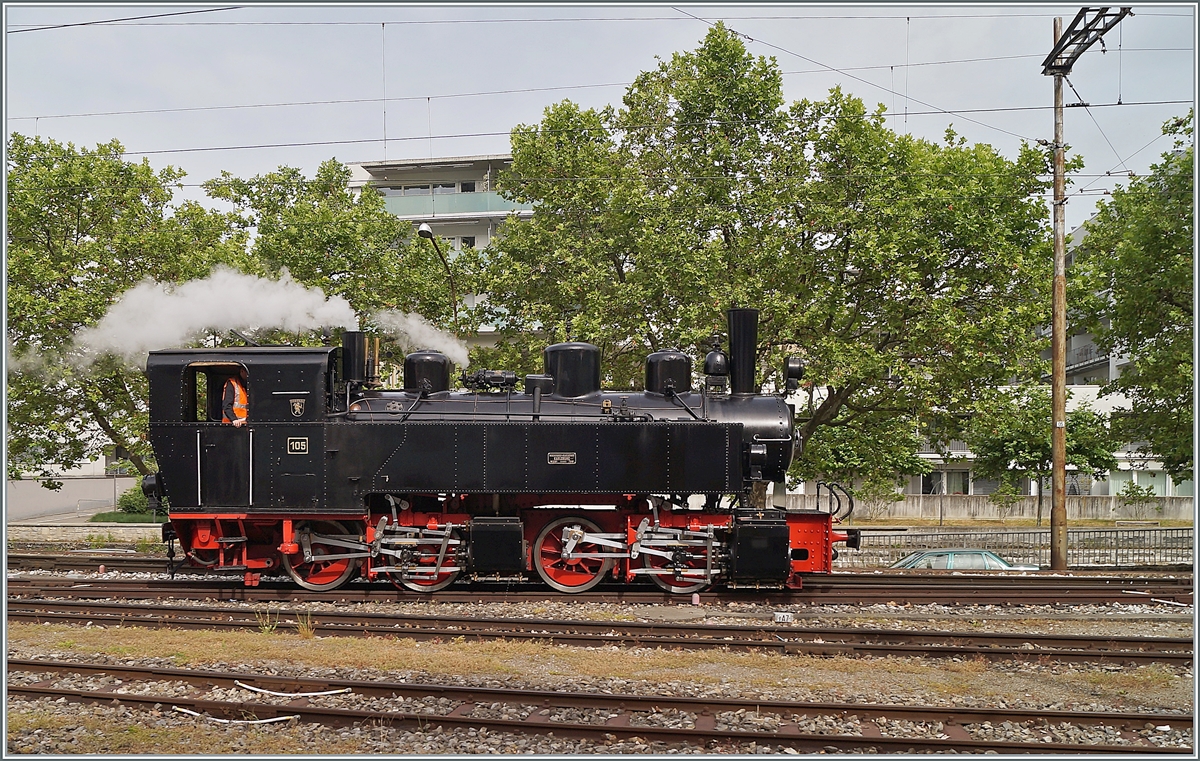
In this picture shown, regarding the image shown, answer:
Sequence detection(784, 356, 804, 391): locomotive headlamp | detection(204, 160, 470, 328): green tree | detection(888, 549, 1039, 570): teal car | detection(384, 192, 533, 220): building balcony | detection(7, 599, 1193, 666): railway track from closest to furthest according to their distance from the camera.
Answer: detection(7, 599, 1193, 666): railway track, detection(784, 356, 804, 391): locomotive headlamp, detection(888, 549, 1039, 570): teal car, detection(204, 160, 470, 328): green tree, detection(384, 192, 533, 220): building balcony

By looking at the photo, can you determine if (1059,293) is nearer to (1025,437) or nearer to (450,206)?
(1025,437)

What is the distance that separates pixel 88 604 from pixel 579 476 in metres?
6.13

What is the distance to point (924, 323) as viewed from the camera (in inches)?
633

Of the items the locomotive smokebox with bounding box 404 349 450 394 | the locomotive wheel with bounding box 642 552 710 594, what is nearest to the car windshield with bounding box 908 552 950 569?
the locomotive wheel with bounding box 642 552 710 594

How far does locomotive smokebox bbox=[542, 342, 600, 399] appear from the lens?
1119cm

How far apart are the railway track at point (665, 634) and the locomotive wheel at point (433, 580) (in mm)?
1098

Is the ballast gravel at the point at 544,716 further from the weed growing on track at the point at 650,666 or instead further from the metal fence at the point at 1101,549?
the metal fence at the point at 1101,549

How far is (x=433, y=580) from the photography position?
10.9 metres

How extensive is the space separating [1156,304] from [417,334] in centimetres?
1428

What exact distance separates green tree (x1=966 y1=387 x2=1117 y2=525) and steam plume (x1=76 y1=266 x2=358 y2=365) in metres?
12.3

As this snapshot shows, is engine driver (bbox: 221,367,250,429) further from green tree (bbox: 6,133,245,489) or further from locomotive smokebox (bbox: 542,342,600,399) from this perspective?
green tree (bbox: 6,133,245,489)

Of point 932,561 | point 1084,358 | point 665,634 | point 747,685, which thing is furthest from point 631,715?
point 1084,358

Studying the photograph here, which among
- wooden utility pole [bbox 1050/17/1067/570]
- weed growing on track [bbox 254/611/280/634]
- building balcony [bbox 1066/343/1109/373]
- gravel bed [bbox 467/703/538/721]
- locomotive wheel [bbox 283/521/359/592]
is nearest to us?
gravel bed [bbox 467/703/538/721]

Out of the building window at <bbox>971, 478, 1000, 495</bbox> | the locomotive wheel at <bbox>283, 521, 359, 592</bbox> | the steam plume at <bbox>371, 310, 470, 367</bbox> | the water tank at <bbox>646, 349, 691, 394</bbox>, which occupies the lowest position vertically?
the building window at <bbox>971, 478, 1000, 495</bbox>
